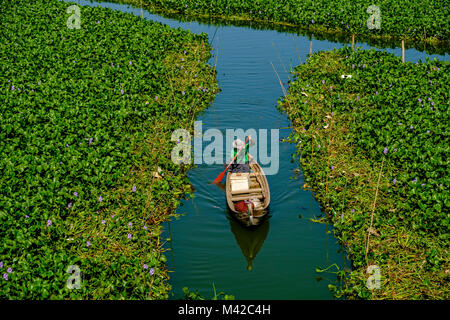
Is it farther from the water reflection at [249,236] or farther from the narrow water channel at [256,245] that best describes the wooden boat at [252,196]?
the narrow water channel at [256,245]

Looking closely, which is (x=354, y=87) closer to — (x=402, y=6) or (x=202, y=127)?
(x=202, y=127)

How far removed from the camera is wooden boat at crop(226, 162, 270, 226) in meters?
9.32

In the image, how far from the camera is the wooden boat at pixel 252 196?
30.6 ft

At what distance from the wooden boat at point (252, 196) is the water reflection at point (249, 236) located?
36cm

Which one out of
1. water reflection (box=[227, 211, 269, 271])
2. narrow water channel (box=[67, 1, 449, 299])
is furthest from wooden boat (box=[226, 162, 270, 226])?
narrow water channel (box=[67, 1, 449, 299])

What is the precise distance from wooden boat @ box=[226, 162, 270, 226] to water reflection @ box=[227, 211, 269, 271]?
1.19ft

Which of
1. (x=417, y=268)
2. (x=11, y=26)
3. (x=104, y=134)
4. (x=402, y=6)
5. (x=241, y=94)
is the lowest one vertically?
(x=417, y=268)

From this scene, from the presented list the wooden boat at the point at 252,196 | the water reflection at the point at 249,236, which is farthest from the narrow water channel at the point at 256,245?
the wooden boat at the point at 252,196

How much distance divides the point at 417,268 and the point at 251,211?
11.9ft

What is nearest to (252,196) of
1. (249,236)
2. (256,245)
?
(249,236)

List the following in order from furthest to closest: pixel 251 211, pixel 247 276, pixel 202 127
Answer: pixel 202 127, pixel 251 211, pixel 247 276

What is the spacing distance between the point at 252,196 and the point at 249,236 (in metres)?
1.00

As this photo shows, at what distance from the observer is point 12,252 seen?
7.67m
